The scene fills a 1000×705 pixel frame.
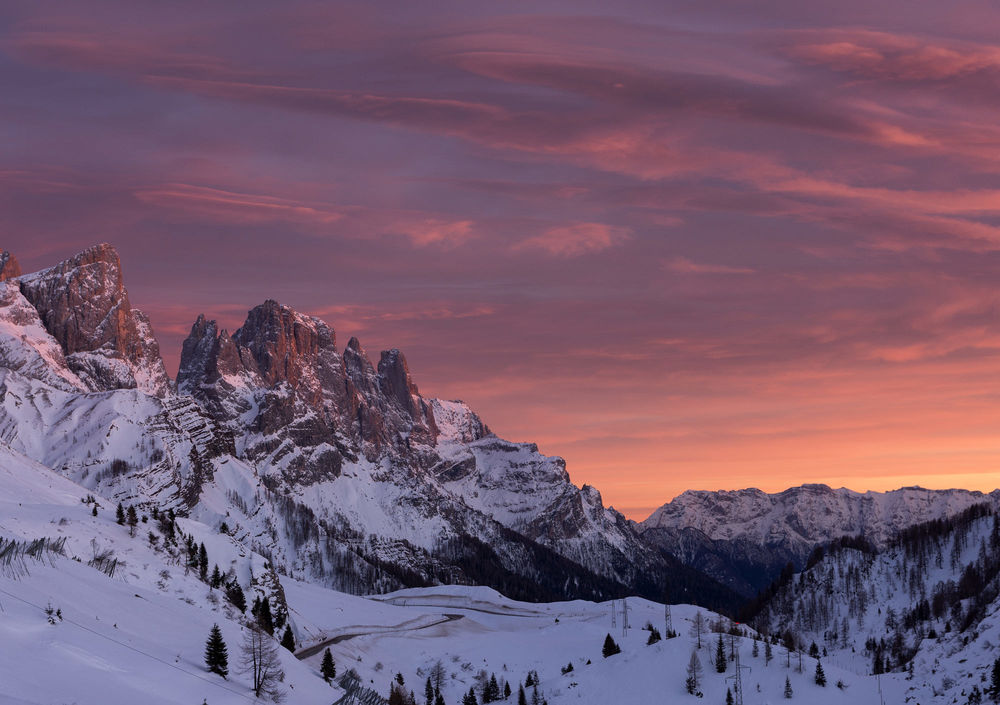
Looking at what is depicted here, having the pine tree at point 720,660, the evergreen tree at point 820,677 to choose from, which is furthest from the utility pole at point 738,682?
the evergreen tree at point 820,677

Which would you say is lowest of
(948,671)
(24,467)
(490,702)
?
(490,702)

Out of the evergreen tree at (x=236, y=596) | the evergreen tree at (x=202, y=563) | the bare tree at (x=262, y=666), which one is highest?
the evergreen tree at (x=202, y=563)

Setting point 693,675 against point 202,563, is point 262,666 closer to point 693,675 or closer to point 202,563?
point 202,563

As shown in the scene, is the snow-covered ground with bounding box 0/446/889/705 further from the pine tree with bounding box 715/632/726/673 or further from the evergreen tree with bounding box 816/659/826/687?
the pine tree with bounding box 715/632/726/673

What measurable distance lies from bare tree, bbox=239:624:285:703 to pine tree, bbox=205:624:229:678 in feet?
12.3

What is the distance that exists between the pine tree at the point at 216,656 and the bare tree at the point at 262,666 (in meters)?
3.74

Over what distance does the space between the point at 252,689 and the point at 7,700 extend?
132 feet

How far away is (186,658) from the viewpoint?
93.8 meters

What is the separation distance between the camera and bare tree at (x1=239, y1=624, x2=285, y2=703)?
99125 mm

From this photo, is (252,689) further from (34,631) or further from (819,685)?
(819,685)

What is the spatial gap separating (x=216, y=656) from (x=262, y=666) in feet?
26.3

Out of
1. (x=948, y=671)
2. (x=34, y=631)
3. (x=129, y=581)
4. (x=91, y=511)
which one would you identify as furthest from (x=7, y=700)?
(x=948, y=671)

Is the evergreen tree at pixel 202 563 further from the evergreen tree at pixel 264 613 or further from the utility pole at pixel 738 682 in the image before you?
the utility pole at pixel 738 682

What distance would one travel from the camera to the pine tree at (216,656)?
94.8 meters
